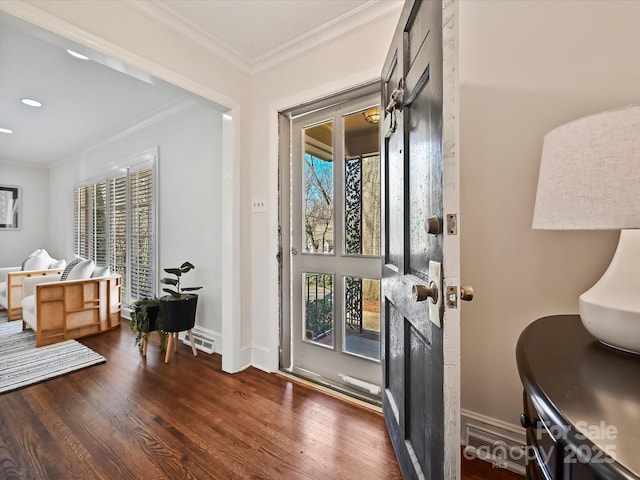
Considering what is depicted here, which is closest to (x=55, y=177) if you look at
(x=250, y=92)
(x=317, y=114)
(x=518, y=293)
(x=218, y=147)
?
(x=218, y=147)

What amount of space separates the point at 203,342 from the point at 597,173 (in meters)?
3.00

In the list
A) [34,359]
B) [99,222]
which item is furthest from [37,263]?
[34,359]

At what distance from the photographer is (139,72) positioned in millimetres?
1702

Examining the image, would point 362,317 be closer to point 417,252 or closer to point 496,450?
point 496,450

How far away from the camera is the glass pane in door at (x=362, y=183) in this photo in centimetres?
192

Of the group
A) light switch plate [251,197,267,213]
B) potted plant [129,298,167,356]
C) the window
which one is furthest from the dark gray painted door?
the window

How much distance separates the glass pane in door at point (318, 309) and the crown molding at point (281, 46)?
5.38 feet

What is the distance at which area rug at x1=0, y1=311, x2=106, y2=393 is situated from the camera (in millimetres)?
2180

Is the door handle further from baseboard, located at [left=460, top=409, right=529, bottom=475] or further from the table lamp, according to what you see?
baseboard, located at [left=460, top=409, right=529, bottom=475]

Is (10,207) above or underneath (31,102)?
underneath

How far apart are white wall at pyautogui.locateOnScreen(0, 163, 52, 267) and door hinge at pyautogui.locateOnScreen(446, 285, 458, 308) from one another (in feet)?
23.1

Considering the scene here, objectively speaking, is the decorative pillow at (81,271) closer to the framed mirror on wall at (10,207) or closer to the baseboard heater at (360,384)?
the baseboard heater at (360,384)

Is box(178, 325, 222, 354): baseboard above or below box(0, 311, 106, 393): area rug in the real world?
above

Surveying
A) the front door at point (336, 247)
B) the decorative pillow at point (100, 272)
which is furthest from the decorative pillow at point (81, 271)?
the front door at point (336, 247)
